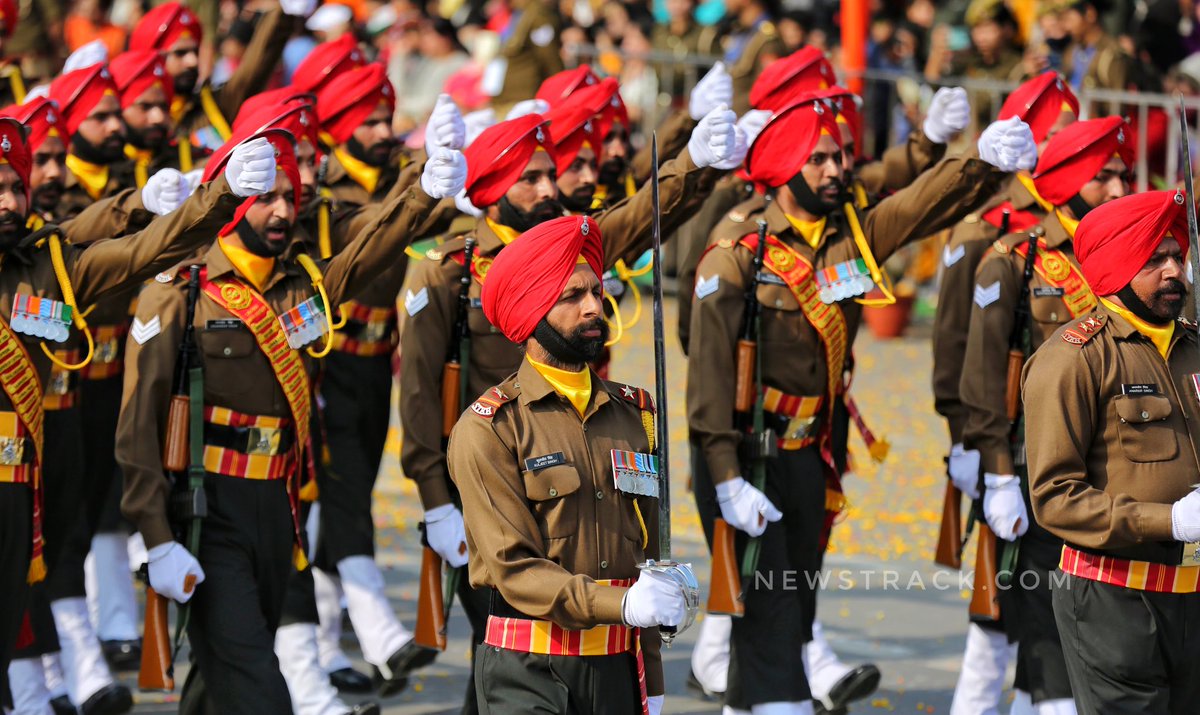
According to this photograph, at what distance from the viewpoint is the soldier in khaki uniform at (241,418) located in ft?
23.0

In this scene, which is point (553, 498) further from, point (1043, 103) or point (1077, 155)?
point (1043, 103)

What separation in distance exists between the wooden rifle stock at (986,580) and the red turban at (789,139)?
156 cm

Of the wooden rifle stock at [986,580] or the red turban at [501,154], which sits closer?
the red turban at [501,154]

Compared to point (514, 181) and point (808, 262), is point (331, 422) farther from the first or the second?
point (808, 262)

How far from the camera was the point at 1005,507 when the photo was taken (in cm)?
774

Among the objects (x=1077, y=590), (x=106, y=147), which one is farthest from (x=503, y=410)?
(x=106, y=147)

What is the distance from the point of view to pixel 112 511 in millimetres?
9336

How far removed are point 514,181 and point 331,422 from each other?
1.90 m

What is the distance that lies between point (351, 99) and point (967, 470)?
3.40 metres

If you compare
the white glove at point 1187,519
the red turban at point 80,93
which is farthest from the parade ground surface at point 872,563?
the white glove at point 1187,519

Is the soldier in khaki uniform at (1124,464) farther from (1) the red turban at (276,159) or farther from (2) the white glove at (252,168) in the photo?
(1) the red turban at (276,159)

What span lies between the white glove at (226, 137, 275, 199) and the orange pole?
8.99 metres

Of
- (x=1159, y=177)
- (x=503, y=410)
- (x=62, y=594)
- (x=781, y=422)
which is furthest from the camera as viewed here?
(x=1159, y=177)

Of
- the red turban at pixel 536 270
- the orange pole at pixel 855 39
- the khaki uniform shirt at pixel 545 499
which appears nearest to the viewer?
the khaki uniform shirt at pixel 545 499
